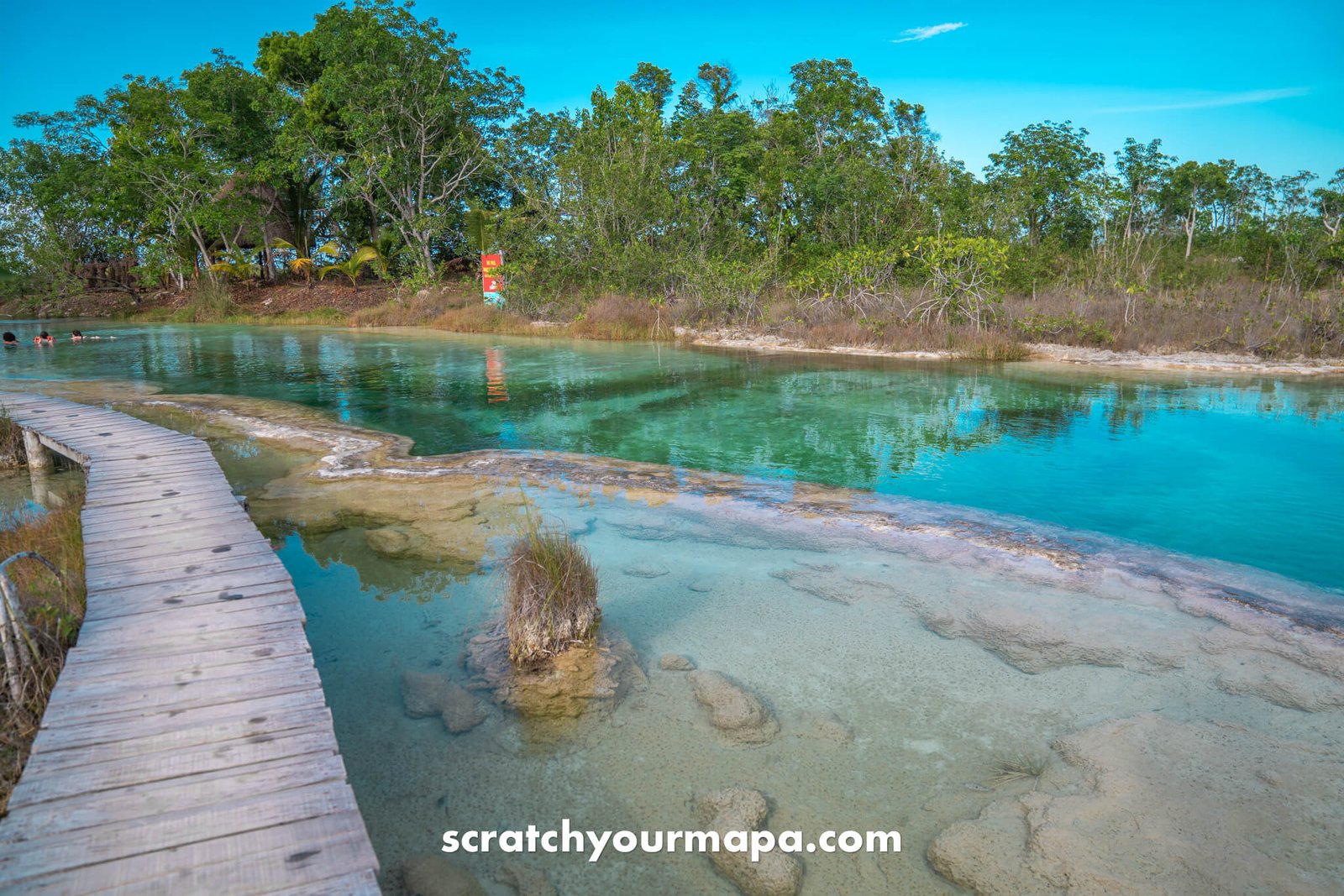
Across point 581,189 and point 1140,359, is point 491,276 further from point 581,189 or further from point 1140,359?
point 1140,359

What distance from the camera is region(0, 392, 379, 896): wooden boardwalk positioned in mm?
2025

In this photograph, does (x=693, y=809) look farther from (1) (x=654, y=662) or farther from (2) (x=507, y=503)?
(2) (x=507, y=503)

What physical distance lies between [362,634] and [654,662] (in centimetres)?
167

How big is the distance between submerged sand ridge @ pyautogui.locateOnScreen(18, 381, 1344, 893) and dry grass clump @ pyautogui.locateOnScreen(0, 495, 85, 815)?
3.60 ft

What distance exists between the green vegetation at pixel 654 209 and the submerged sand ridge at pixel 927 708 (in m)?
12.5

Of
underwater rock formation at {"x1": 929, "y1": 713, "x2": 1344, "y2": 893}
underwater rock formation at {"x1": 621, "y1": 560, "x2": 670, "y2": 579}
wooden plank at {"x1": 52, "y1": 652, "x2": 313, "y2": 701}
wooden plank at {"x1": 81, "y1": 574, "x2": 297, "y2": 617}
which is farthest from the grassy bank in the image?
wooden plank at {"x1": 52, "y1": 652, "x2": 313, "y2": 701}

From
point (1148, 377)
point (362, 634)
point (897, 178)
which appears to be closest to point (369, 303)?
point (897, 178)

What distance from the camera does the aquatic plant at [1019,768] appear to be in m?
3.06

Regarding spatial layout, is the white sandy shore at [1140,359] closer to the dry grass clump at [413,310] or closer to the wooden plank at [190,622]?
the dry grass clump at [413,310]

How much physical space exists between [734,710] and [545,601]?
1.08m

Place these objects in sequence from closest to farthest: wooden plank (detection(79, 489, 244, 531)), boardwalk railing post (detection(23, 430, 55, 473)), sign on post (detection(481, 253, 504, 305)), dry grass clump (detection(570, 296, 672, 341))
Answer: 1. wooden plank (detection(79, 489, 244, 531))
2. boardwalk railing post (detection(23, 430, 55, 473))
3. dry grass clump (detection(570, 296, 672, 341))
4. sign on post (detection(481, 253, 504, 305))

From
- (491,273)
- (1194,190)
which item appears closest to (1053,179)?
(1194,190)

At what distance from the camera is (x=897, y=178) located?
22875 millimetres

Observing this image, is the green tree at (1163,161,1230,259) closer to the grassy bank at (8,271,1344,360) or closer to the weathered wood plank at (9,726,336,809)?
the grassy bank at (8,271,1344,360)
